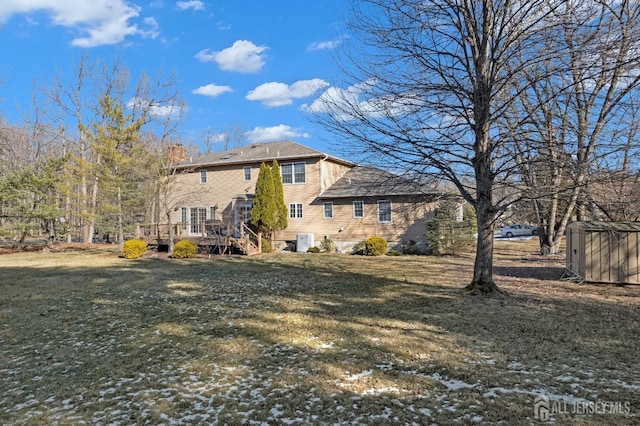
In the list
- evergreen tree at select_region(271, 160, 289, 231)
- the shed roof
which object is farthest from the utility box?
the shed roof

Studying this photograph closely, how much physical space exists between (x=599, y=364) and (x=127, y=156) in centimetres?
2211

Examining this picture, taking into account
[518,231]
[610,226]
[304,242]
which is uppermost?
[610,226]

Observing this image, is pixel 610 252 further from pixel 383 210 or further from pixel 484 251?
pixel 383 210

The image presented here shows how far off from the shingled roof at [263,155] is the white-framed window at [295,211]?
9.17ft

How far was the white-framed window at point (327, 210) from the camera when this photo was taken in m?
21.7

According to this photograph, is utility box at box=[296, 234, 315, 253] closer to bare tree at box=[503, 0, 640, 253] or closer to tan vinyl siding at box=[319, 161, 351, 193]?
tan vinyl siding at box=[319, 161, 351, 193]

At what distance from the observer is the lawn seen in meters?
3.49

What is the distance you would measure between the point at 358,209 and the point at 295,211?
3.90m

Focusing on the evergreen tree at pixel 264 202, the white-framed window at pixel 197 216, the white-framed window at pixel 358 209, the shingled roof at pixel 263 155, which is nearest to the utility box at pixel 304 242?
the evergreen tree at pixel 264 202

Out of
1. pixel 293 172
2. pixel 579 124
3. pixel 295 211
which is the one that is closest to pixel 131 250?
pixel 295 211

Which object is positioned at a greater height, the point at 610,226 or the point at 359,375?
the point at 610,226

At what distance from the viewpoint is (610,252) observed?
9352 millimetres

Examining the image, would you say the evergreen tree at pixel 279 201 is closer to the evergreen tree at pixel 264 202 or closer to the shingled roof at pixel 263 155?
the evergreen tree at pixel 264 202

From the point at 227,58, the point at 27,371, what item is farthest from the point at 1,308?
the point at 227,58
